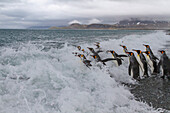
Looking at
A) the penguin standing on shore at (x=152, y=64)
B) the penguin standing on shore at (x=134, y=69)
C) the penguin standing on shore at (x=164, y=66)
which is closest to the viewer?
the penguin standing on shore at (x=164, y=66)

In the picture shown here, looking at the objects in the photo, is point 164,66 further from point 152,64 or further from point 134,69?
point 134,69

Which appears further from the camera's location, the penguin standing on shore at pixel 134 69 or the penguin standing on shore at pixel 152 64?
the penguin standing on shore at pixel 152 64

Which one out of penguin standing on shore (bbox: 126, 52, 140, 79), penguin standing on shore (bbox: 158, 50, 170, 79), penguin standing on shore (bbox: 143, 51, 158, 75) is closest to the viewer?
penguin standing on shore (bbox: 158, 50, 170, 79)

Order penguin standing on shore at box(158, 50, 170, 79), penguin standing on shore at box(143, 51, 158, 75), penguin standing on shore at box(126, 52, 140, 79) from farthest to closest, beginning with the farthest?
1. penguin standing on shore at box(143, 51, 158, 75)
2. penguin standing on shore at box(126, 52, 140, 79)
3. penguin standing on shore at box(158, 50, 170, 79)

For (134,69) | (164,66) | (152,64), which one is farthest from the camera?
(152,64)

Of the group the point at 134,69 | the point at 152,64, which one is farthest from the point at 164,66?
the point at 134,69

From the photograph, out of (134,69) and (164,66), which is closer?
(164,66)

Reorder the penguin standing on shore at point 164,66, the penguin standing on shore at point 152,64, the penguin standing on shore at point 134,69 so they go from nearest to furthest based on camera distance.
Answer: the penguin standing on shore at point 164,66, the penguin standing on shore at point 134,69, the penguin standing on shore at point 152,64

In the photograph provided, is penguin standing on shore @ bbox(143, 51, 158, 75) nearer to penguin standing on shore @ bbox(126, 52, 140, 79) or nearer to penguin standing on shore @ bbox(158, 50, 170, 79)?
penguin standing on shore @ bbox(158, 50, 170, 79)

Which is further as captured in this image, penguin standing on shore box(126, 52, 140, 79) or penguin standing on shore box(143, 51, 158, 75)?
penguin standing on shore box(143, 51, 158, 75)

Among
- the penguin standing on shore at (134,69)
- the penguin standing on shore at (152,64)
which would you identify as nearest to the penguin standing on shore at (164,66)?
the penguin standing on shore at (152,64)

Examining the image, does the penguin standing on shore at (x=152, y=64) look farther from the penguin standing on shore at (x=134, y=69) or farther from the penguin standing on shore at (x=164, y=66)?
the penguin standing on shore at (x=134, y=69)

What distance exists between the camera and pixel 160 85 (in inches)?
174

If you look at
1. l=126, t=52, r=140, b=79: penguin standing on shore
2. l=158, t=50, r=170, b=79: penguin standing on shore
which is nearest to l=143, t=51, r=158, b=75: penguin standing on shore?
l=158, t=50, r=170, b=79: penguin standing on shore
